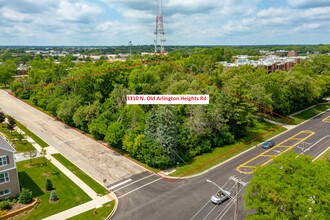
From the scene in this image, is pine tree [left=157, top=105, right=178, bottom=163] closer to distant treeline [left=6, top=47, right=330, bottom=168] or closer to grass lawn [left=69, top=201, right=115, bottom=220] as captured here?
distant treeline [left=6, top=47, right=330, bottom=168]

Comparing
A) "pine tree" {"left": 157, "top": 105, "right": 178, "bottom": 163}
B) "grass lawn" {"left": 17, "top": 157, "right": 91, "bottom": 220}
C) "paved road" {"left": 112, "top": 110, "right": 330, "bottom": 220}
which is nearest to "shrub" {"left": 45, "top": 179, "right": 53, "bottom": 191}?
"grass lawn" {"left": 17, "top": 157, "right": 91, "bottom": 220}

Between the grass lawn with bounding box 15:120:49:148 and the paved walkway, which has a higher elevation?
the grass lawn with bounding box 15:120:49:148

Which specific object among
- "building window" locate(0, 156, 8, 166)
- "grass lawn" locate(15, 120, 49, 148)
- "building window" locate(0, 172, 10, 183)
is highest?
"building window" locate(0, 156, 8, 166)

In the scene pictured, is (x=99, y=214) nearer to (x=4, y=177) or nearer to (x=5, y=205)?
(x=5, y=205)

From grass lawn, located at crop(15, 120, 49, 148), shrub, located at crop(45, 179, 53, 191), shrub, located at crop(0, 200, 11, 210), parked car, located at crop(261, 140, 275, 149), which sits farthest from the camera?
grass lawn, located at crop(15, 120, 49, 148)

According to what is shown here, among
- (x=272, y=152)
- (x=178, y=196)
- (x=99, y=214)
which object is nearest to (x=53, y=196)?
(x=99, y=214)

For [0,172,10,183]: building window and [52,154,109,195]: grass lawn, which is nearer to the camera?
[0,172,10,183]: building window

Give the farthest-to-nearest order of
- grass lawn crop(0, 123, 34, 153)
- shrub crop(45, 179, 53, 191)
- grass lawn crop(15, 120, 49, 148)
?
grass lawn crop(15, 120, 49, 148) < grass lawn crop(0, 123, 34, 153) < shrub crop(45, 179, 53, 191)

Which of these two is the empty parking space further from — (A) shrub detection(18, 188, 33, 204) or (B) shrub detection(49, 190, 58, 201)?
(A) shrub detection(18, 188, 33, 204)
